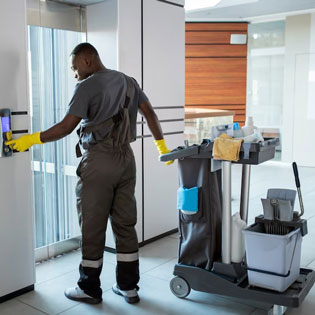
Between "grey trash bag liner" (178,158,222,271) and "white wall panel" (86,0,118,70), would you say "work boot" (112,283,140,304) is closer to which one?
"grey trash bag liner" (178,158,222,271)

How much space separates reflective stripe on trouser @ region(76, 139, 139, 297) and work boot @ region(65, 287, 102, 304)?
0.03 metres

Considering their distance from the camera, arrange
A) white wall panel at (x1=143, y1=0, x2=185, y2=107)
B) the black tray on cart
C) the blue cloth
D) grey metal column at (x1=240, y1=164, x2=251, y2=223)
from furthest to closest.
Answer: white wall panel at (x1=143, y1=0, x2=185, y2=107)
grey metal column at (x1=240, y1=164, x2=251, y2=223)
the blue cloth
the black tray on cart

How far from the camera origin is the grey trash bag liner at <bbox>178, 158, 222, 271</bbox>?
2590 millimetres

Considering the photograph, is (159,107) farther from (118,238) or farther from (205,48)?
(205,48)

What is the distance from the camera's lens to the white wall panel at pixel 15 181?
2537 mm

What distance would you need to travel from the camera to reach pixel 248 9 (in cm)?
746

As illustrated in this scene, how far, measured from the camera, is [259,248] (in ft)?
7.93

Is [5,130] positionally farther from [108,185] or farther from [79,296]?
[79,296]

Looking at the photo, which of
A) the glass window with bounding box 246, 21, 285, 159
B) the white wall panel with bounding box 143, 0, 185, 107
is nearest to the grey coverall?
the white wall panel with bounding box 143, 0, 185, 107

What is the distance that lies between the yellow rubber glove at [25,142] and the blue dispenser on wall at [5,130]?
30mm

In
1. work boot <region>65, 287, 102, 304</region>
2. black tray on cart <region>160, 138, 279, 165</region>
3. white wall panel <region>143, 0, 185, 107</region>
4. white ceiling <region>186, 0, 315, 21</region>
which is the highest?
white ceiling <region>186, 0, 315, 21</region>

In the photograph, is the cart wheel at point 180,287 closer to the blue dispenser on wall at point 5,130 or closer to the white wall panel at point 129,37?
the blue dispenser on wall at point 5,130

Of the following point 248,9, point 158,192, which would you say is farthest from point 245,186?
point 248,9

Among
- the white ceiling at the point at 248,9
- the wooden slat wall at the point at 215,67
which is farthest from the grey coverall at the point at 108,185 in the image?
the wooden slat wall at the point at 215,67
